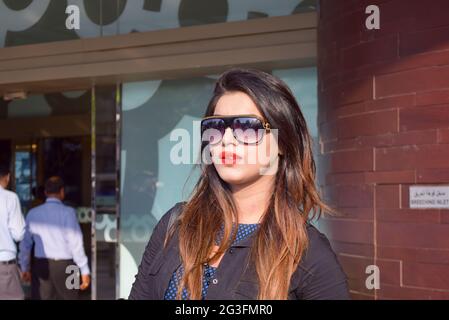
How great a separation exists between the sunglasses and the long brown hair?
42mm

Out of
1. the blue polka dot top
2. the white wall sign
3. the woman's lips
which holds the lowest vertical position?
the blue polka dot top

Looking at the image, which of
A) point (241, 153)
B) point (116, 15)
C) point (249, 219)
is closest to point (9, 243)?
point (116, 15)

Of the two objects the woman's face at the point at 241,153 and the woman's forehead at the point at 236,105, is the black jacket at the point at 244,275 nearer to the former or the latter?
the woman's face at the point at 241,153

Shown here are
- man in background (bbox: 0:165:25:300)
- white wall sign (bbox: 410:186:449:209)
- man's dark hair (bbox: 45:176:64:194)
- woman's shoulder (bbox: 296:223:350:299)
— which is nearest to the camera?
woman's shoulder (bbox: 296:223:350:299)

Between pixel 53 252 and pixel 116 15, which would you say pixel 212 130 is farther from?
pixel 53 252

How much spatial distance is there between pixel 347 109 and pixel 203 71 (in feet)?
6.25

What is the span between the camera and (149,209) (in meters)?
5.88

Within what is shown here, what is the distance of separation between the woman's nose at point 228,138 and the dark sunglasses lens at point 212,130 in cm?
2

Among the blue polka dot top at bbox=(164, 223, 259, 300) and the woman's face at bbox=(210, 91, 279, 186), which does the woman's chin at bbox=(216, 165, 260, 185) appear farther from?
the blue polka dot top at bbox=(164, 223, 259, 300)

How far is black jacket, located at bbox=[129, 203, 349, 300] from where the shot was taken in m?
1.61

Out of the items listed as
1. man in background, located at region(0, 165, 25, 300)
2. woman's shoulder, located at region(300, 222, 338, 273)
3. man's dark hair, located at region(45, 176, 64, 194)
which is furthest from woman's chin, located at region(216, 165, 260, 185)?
man's dark hair, located at region(45, 176, 64, 194)

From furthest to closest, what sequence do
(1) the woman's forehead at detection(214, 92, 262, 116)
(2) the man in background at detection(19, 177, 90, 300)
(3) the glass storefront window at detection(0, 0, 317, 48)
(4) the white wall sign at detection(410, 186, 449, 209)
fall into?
1. (2) the man in background at detection(19, 177, 90, 300)
2. (3) the glass storefront window at detection(0, 0, 317, 48)
3. (4) the white wall sign at detection(410, 186, 449, 209)
4. (1) the woman's forehead at detection(214, 92, 262, 116)

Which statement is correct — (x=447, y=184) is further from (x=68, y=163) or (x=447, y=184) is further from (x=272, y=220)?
(x=68, y=163)

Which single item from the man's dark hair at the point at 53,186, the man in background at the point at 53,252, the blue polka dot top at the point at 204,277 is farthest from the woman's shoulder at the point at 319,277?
the man's dark hair at the point at 53,186
